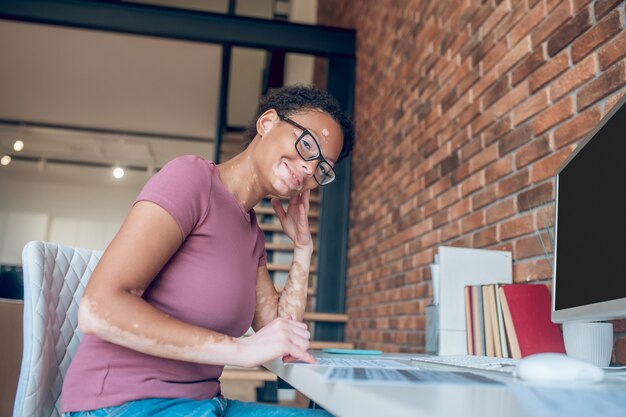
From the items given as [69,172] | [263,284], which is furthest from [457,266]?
[69,172]

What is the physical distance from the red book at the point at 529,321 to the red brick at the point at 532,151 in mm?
422

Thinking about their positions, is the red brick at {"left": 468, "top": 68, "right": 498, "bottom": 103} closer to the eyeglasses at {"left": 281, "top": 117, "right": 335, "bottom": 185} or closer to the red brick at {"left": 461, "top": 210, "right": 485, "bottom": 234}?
the red brick at {"left": 461, "top": 210, "right": 485, "bottom": 234}

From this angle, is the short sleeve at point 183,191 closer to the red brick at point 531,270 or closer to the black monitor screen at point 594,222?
the black monitor screen at point 594,222

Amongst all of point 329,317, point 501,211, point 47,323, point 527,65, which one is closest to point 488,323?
point 501,211

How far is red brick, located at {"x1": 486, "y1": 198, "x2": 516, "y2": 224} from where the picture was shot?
182 cm

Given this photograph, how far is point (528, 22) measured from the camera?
70.8 inches

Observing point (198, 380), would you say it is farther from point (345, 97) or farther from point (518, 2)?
point (345, 97)

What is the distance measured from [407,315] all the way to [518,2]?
1467 millimetres

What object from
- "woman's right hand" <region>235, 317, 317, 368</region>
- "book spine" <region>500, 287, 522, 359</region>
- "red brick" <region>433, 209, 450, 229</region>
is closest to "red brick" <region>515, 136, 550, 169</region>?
"book spine" <region>500, 287, 522, 359</region>

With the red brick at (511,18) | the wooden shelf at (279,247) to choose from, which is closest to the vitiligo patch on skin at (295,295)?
the red brick at (511,18)

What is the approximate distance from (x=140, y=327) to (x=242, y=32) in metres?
3.44

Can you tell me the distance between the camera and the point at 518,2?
1871 millimetres

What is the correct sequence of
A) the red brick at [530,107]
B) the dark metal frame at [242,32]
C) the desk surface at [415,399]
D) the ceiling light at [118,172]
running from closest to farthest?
the desk surface at [415,399]
the red brick at [530,107]
the dark metal frame at [242,32]
the ceiling light at [118,172]

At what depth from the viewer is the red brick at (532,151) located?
5.44 feet
